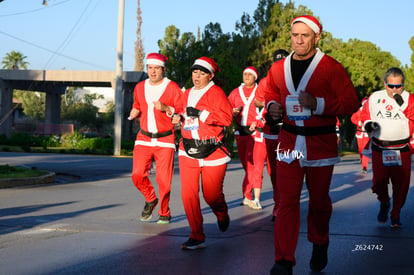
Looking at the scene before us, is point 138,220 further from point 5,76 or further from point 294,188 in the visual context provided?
point 5,76

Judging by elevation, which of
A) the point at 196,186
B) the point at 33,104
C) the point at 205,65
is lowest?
the point at 196,186

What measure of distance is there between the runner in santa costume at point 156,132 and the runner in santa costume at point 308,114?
3111 millimetres

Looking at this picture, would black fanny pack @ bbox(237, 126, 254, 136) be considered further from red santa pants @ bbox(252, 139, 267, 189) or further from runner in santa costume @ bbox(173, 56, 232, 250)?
runner in santa costume @ bbox(173, 56, 232, 250)

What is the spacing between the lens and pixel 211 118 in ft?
24.0

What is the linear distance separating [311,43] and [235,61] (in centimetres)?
3316

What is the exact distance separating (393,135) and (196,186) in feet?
9.94

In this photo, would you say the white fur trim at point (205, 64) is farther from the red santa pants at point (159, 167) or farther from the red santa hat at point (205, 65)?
the red santa pants at point (159, 167)

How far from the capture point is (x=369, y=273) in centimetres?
588

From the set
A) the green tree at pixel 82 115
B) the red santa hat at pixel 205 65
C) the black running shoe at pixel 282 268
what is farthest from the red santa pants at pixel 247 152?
the green tree at pixel 82 115

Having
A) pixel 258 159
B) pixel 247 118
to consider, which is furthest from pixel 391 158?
pixel 247 118

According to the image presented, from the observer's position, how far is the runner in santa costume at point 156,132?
343 inches

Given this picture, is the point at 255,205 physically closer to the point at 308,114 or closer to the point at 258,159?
the point at 258,159

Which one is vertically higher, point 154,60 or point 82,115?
point 154,60

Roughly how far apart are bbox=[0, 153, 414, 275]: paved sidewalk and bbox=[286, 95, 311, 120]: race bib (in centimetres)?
137
